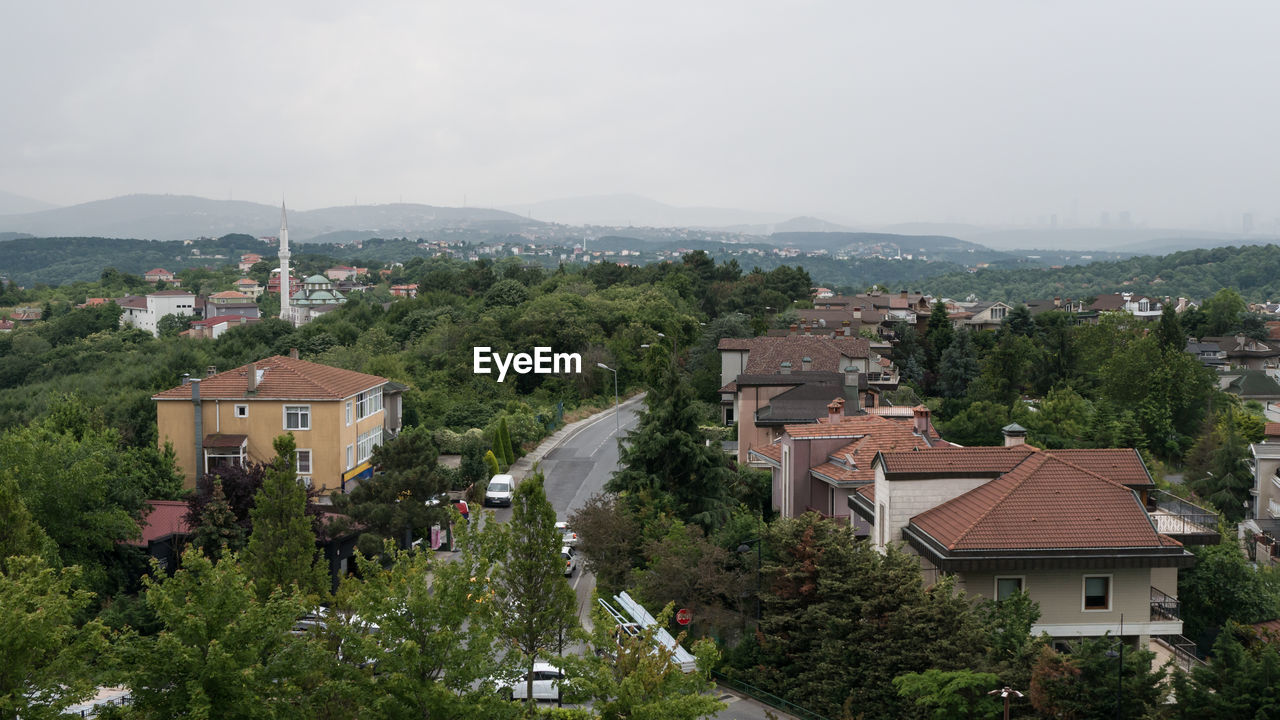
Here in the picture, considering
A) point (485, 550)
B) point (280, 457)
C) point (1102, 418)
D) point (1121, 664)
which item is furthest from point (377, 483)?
point (1102, 418)

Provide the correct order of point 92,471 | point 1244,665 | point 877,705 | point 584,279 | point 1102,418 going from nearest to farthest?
point 1244,665, point 877,705, point 92,471, point 1102,418, point 584,279

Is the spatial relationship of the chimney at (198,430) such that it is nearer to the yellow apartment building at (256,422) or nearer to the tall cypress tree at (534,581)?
the yellow apartment building at (256,422)

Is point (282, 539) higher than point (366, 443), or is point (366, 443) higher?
point (282, 539)

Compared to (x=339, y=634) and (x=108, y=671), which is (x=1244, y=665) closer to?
(x=339, y=634)

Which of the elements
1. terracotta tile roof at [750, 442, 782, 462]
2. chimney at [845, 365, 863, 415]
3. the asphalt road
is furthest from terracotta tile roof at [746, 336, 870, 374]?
terracotta tile roof at [750, 442, 782, 462]

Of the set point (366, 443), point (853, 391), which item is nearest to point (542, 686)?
point (366, 443)

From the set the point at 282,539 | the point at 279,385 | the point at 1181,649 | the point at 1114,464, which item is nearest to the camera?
the point at 1181,649

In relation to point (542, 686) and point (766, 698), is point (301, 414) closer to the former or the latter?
point (542, 686)
